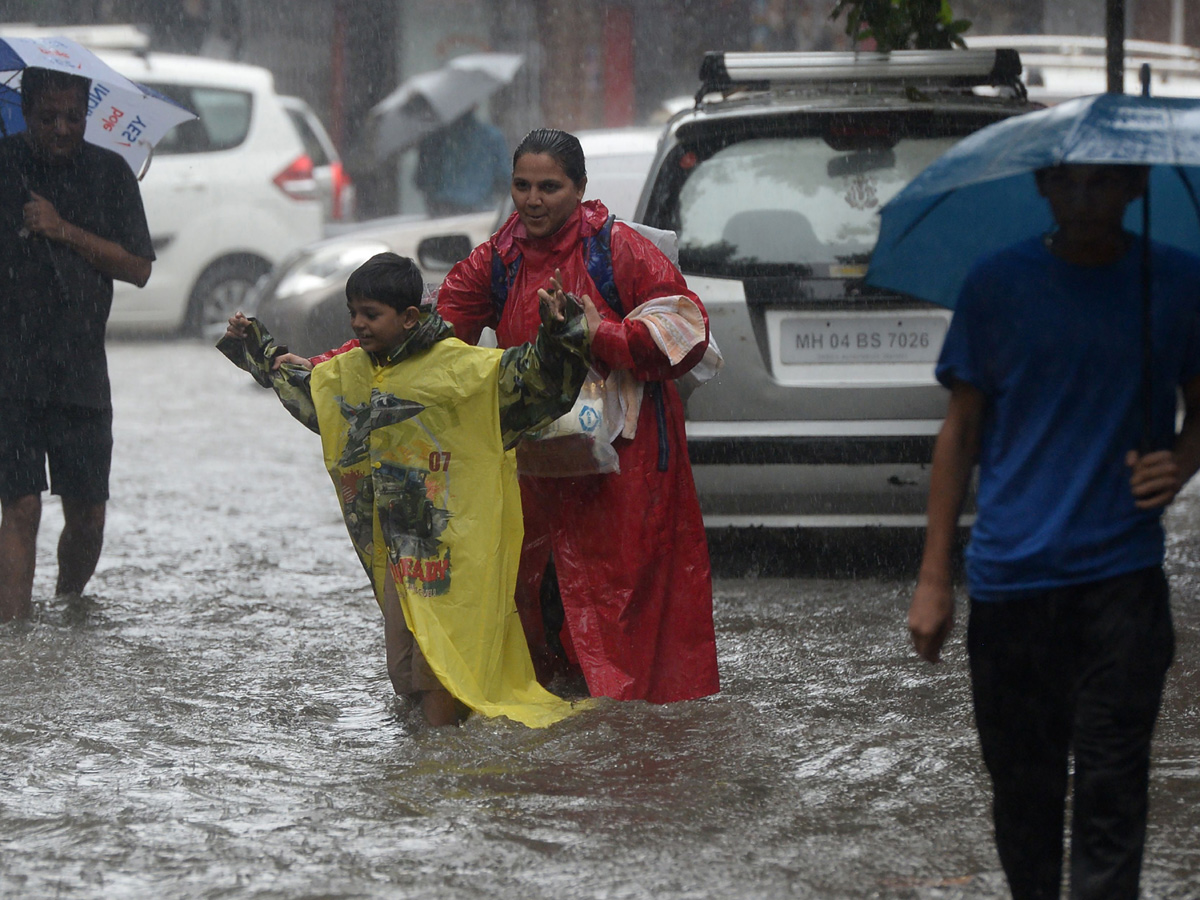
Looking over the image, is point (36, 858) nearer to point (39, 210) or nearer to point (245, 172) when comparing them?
point (39, 210)

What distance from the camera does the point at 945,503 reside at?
9.91 ft

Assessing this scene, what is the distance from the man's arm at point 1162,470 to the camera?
9.40 feet

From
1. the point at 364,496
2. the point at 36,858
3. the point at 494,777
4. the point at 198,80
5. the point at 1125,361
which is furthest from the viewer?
the point at 198,80

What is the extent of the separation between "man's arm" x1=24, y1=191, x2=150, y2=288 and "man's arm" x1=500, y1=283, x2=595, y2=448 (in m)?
1.98

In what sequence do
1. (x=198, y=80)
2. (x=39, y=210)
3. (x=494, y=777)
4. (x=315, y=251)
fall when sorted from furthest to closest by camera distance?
(x=198, y=80) → (x=315, y=251) → (x=39, y=210) → (x=494, y=777)

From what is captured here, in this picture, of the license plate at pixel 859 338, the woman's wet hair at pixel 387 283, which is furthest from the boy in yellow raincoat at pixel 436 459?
the license plate at pixel 859 338

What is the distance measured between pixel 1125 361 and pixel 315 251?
984cm

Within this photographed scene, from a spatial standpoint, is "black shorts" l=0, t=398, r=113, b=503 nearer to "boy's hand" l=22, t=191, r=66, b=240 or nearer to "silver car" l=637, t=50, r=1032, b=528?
"boy's hand" l=22, t=191, r=66, b=240

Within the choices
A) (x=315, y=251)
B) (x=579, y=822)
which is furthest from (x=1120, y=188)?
(x=315, y=251)

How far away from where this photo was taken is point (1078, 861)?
9.71 ft

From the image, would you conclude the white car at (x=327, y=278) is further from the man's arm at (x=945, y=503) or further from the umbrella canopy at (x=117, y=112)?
the man's arm at (x=945, y=503)

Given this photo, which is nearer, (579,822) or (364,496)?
(579,822)

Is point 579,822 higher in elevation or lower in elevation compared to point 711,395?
lower

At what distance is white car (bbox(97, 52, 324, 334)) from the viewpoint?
15000mm
